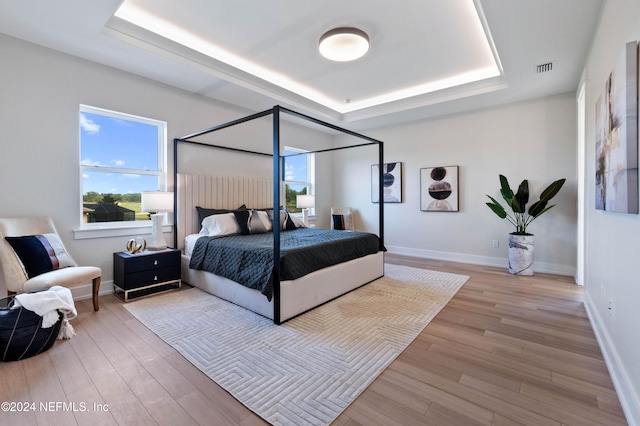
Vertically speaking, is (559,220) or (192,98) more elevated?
(192,98)

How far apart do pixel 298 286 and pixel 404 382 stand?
1.25m

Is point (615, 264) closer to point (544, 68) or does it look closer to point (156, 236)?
point (544, 68)

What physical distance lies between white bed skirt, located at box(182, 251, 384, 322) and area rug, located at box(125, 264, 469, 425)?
0.26 ft

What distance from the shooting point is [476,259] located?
4.98 m

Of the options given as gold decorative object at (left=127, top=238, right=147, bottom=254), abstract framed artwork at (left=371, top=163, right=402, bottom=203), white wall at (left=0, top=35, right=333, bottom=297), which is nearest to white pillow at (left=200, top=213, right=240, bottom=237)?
gold decorative object at (left=127, top=238, right=147, bottom=254)

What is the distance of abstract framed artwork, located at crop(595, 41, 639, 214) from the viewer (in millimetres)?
1486

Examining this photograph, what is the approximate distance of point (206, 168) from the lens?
4414mm

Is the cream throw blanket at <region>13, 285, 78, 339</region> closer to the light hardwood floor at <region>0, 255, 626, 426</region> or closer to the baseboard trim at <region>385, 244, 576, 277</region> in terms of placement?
the light hardwood floor at <region>0, 255, 626, 426</region>

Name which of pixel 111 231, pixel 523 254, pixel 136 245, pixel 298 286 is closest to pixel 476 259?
pixel 523 254

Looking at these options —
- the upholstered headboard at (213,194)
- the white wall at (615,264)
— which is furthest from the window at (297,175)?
the white wall at (615,264)

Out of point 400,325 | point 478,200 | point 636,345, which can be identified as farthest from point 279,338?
point 478,200

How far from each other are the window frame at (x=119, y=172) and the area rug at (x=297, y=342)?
101 cm

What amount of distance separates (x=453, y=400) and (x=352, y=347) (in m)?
0.77

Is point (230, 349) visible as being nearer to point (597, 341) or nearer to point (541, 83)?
point (597, 341)
